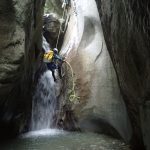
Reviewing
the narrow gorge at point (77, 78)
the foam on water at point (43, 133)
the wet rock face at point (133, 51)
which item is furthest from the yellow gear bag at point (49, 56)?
the wet rock face at point (133, 51)

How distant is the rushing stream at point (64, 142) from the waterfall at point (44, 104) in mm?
1998

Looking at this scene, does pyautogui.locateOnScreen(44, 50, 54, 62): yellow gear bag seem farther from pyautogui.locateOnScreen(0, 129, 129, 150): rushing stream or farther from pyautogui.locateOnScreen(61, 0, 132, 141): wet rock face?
pyautogui.locateOnScreen(0, 129, 129, 150): rushing stream

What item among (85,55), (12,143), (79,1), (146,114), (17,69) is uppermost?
(79,1)

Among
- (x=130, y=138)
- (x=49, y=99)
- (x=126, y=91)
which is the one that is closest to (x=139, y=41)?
(x=126, y=91)

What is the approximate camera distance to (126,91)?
10883 millimetres

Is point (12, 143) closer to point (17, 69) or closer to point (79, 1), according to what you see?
point (17, 69)

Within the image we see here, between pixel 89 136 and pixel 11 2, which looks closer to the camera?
pixel 11 2

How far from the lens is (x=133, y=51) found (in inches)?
354

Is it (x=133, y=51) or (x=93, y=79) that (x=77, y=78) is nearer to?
(x=93, y=79)

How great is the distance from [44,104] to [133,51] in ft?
31.6

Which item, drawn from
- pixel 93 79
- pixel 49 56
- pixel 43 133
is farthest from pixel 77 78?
pixel 43 133

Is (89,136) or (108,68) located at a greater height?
(108,68)

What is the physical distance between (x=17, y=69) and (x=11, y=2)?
1.97m

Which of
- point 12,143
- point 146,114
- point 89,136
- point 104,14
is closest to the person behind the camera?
point 146,114
